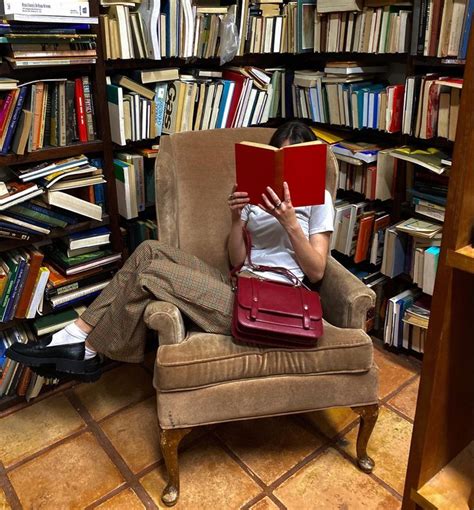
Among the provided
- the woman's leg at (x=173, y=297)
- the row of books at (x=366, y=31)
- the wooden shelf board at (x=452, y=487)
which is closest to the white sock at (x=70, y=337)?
the woman's leg at (x=173, y=297)

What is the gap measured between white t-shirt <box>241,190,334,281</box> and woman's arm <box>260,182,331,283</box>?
0.06m

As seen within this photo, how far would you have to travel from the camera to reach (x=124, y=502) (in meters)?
1.67

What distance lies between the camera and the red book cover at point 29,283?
1923 millimetres

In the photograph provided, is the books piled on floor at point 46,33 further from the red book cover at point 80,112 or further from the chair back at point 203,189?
the chair back at point 203,189

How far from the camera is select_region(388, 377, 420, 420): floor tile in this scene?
2.04 meters

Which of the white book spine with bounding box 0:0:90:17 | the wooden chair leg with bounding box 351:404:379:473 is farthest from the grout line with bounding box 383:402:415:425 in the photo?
the white book spine with bounding box 0:0:90:17

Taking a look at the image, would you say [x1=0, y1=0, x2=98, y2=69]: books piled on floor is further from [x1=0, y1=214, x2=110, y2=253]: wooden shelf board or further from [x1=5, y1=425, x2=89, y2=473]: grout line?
[x1=5, y1=425, x2=89, y2=473]: grout line

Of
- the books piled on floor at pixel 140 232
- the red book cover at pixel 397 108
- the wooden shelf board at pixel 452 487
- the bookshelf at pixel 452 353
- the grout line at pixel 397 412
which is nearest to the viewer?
the bookshelf at pixel 452 353

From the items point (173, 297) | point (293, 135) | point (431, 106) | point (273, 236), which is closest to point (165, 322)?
point (173, 297)

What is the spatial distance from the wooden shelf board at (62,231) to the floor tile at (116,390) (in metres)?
0.66

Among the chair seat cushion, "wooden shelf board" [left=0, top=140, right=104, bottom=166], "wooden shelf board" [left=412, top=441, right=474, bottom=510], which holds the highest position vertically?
"wooden shelf board" [left=0, top=140, right=104, bottom=166]

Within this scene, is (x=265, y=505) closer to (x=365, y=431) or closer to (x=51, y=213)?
(x=365, y=431)

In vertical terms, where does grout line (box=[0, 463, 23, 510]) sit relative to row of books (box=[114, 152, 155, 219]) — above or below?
below

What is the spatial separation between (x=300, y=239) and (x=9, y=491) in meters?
1.25
